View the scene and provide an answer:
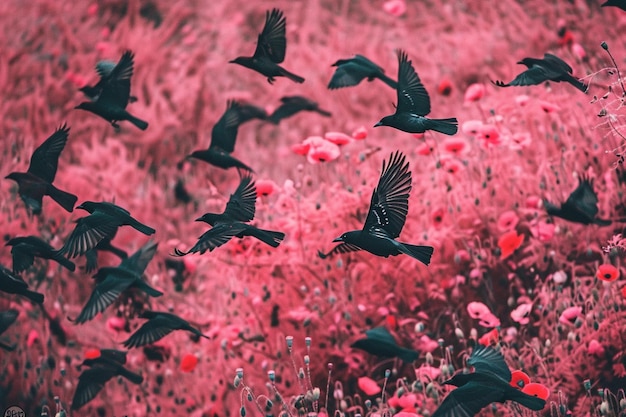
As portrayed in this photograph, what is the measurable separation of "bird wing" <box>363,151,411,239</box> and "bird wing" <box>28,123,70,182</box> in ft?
4.57

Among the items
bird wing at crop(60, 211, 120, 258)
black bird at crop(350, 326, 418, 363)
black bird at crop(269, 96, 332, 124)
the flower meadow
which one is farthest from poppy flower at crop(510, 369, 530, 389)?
black bird at crop(269, 96, 332, 124)

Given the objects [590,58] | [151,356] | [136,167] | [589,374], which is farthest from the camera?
[136,167]

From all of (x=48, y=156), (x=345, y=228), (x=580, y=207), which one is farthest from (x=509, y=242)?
(x=48, y=156)

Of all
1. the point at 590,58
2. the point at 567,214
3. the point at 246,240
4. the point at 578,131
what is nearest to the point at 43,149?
the point at 246,240

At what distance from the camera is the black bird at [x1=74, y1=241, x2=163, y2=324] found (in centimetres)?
340

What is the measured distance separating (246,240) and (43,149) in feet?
4.68

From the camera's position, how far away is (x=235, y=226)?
2.98m

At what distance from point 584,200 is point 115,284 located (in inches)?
79.8

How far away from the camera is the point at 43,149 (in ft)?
11.6

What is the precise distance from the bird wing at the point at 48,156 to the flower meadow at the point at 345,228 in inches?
37.8

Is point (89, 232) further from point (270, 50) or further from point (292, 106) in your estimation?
point (292, 106)

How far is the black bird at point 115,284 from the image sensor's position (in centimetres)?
340

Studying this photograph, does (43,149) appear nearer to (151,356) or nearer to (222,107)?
(151,356)

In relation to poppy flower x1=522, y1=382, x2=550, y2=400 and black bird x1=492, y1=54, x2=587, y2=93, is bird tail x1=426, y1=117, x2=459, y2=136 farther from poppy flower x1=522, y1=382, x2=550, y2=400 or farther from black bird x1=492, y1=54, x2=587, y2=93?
poppy flower x1=522, y1=382, x2=550, y2=400
